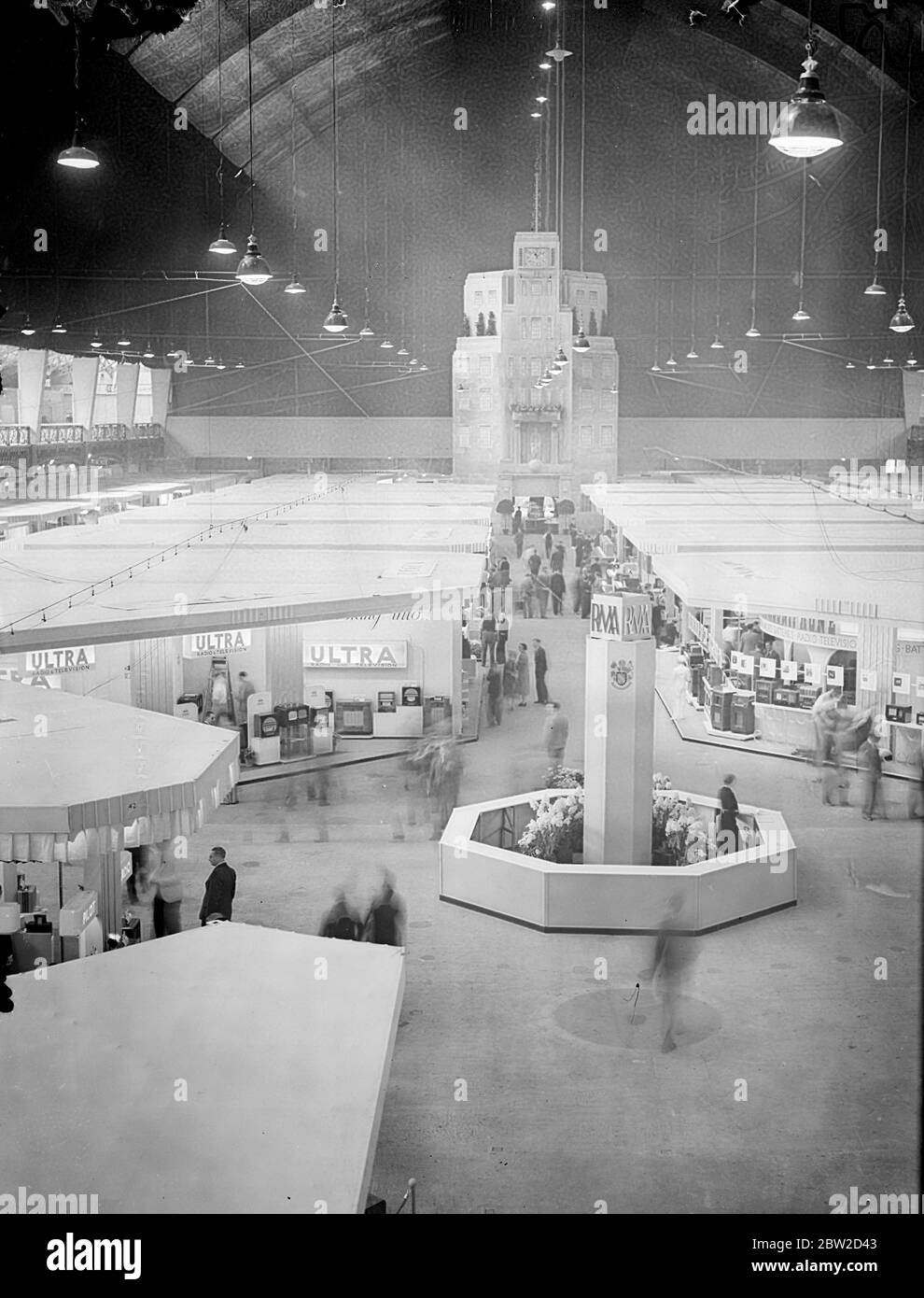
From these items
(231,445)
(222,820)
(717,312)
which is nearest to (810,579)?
(222,820)

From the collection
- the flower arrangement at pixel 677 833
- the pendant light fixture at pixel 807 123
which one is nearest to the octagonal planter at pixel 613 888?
the flower arrangement at pixel 677 833

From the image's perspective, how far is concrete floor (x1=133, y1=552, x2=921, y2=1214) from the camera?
21.4 ft

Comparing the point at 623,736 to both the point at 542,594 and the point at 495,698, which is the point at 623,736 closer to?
the point at 495,698

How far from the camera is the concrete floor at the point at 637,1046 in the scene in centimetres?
652

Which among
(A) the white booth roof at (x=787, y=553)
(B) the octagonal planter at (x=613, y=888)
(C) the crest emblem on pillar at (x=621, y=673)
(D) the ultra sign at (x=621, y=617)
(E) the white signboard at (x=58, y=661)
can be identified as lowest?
(B) the octagonal planter at (x=613, y=888)

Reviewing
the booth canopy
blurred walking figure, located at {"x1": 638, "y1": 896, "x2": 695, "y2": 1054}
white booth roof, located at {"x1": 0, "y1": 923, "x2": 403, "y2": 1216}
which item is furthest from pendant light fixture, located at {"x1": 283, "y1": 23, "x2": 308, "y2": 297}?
white booth roof, located at {"x1": 0, "y1": 923, "x2": 403, "y2": 1216}

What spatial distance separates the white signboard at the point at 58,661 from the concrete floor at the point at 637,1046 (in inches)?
119

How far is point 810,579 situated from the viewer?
15008 mm

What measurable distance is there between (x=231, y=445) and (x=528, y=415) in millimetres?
10705

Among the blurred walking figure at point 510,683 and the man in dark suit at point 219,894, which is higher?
the blurred walking figure at point 510,683

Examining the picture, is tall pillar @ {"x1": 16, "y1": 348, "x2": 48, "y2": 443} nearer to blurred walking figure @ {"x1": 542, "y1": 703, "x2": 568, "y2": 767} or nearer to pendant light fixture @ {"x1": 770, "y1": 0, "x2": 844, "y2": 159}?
blurred walking figure @ {"x1": 542, "y1": 703, "x2": 568, "y2": 767}

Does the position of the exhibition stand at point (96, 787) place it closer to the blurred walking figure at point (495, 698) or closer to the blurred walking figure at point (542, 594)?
the blurred walking figure at point (495, 698)

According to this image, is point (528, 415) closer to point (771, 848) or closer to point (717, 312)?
point (717, 312)

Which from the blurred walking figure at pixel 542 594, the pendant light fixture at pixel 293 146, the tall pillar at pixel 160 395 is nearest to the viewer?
the pendant light fixture at pixel 293 146
